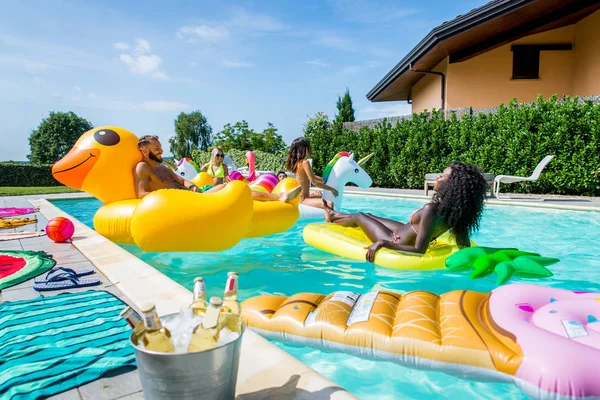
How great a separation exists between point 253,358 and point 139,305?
3.61ft

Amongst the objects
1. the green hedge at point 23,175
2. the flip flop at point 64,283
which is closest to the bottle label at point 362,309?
the flip flop at point 64,283

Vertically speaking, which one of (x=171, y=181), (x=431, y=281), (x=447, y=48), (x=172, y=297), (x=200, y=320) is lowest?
(x=431, y=281)

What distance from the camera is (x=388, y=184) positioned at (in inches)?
571

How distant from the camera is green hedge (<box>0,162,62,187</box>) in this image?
→ 20125 millimetres

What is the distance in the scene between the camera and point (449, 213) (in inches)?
160

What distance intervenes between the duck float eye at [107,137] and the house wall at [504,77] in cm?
1229

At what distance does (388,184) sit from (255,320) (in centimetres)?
1236

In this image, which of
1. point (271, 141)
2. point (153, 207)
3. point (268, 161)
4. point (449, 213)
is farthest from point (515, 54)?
point (271, 141)

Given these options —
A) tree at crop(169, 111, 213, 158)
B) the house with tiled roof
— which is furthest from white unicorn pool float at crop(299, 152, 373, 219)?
tree at crop(169, 111, 213, 158)

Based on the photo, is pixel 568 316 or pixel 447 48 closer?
pixel 568 316

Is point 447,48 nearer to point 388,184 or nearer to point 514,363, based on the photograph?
point 388,184

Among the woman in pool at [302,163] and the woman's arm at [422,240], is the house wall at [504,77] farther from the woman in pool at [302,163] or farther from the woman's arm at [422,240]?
the woman's arm at [422,240]

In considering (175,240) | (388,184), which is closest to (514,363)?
(175,240)

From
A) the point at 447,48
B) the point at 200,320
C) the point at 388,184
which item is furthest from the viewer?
the point at 388,184
